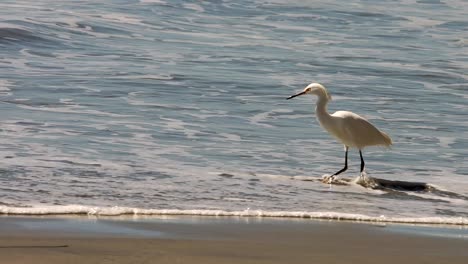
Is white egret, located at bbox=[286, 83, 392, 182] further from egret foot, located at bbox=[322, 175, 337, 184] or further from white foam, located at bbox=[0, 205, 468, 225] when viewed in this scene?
white foam, located at bbox=[0, 205, 468, 225]

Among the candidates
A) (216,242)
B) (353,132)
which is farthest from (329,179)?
(216,242)

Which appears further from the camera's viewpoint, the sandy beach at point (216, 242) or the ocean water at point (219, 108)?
the ocean water at point (219, 108)

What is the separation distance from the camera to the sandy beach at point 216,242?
569 cm

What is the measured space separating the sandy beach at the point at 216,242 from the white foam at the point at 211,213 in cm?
18

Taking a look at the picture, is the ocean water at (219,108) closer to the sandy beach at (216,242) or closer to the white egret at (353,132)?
the white egret at (353,132)

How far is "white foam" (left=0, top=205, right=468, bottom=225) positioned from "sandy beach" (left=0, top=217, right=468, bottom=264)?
183mm

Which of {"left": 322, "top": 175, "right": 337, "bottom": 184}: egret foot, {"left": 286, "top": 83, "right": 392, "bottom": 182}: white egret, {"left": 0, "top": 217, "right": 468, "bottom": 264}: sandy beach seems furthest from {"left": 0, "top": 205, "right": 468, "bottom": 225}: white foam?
{"left": 286, "top": 83, "right": 392, "bottom": 182}: white egret

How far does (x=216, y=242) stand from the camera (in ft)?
20.6

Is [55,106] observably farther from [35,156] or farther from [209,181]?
[209,181]

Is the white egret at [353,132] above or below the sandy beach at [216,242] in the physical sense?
below

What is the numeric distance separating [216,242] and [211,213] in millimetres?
1102

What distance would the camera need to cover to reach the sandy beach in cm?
569

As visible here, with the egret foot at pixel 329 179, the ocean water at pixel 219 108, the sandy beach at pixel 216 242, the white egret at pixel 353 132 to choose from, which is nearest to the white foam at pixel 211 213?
the ocean water at pixel 219 108

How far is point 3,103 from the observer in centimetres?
1231
